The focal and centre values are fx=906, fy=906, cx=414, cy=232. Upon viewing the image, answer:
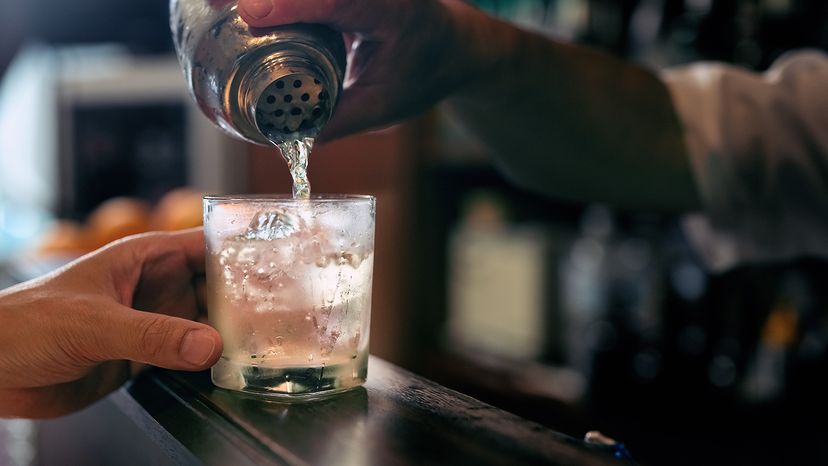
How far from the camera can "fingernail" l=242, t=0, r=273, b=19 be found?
0.82m

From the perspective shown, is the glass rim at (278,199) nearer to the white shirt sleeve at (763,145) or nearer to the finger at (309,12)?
the finger at (309,12)

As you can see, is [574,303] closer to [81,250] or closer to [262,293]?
[81,250]

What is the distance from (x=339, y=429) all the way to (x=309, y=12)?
1.30 ft

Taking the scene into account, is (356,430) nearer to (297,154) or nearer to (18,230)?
(297,154)

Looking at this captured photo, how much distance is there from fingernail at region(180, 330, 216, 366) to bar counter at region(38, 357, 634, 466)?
0.12 feet

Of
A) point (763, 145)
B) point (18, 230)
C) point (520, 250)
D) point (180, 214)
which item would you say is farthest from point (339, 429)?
point (18, 230)

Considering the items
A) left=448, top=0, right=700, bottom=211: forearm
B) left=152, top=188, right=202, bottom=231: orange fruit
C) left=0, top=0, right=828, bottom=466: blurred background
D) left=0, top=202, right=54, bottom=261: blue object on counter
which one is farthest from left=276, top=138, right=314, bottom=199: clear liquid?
left=0, top=202, right=54, bottom=261: blue object on counter

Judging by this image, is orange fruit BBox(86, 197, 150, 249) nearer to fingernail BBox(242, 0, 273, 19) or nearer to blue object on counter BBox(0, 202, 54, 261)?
blue object on counter BBox(0, 202, 54, 261)

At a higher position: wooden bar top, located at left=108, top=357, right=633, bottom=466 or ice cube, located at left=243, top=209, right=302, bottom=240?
ice cube, located at left=243, top=209, right=302, bottom=240

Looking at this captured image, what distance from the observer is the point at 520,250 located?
2.64 metres

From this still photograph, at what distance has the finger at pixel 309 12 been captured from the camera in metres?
0.82

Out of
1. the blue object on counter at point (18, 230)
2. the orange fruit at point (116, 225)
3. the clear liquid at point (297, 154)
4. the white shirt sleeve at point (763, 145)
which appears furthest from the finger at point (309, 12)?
the blue object on counter at point (18, 230)

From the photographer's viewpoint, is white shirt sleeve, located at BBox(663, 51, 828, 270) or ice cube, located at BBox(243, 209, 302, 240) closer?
ice cube, located at BBox(243, 209, 302, 240)

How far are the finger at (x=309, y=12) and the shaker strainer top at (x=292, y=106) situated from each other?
0.05 metres
